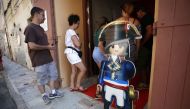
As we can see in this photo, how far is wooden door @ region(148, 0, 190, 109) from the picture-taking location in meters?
1.64

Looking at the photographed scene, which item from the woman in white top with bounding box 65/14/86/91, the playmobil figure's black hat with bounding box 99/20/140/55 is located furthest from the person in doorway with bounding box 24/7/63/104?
the playmobil figure's black hat with bounding box 99/20/140/55

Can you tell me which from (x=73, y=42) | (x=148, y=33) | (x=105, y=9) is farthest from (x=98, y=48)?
(x=105, y=9)

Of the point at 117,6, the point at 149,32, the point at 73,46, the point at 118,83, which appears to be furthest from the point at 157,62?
the point at 117,6

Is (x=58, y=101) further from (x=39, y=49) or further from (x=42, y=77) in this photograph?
(x=39, y=49)

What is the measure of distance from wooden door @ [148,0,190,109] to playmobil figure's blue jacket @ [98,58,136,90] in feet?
0.97

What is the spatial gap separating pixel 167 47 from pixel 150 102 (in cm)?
78

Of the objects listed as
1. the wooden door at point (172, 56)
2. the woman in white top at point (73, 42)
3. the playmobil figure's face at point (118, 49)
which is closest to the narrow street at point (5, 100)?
the woman in white top at point (73, 42)

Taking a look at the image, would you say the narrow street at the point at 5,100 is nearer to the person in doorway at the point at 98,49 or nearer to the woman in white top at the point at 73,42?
the woman in white top at the point at 73,42

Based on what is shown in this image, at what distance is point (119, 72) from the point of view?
7.05 ft

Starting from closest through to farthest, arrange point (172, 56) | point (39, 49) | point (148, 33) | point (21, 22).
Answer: point (172, 56) < point (39, 49) < point (148, 33) < point (21, 22)

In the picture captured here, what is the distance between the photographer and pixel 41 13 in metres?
2.96

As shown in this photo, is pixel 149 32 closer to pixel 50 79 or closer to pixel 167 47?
pixel 167 47

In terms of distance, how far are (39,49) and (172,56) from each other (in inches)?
86.2

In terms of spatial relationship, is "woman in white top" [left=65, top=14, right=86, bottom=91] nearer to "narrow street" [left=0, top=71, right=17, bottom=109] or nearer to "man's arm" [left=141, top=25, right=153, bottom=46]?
"man's arm" [left=141, top=25, right=153, bottom=46]
